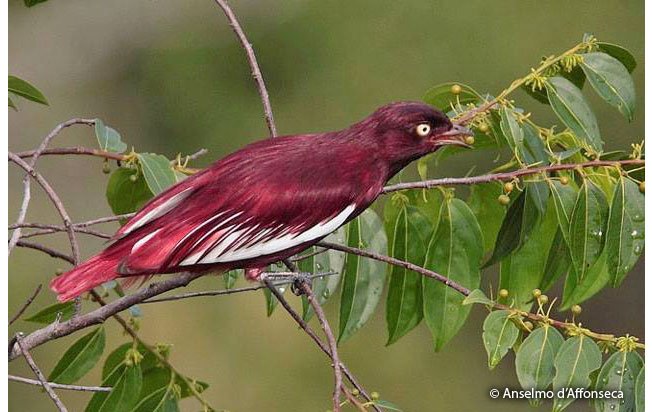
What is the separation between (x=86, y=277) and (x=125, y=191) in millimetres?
211

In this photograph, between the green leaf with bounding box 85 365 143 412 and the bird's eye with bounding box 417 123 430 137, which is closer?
the bird's eye with bounding box 417 123 430 137

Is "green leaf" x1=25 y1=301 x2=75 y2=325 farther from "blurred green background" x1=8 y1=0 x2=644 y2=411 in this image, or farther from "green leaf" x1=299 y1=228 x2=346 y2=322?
"blurred green background" x1=8 y1=0 x2=644 y2=411

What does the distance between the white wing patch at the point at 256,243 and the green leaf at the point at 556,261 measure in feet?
0.83

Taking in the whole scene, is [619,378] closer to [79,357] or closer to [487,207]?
[487,207]

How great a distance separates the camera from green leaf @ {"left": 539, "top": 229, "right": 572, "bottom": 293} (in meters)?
1.00

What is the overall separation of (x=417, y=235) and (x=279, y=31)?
178 cm

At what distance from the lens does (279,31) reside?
2693 mm

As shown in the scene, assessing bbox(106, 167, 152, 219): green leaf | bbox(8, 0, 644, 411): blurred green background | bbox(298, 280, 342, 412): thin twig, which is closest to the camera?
bbox(298, 280, 342, 412): thin twig

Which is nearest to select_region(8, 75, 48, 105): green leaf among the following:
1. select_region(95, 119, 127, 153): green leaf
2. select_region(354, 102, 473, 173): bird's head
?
select_region(95, 119, 127, 153): green leaf

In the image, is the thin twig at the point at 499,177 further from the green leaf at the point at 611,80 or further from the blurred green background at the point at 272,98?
the blurred green background at the point at 272,98

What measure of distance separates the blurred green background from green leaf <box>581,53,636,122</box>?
1141 mm

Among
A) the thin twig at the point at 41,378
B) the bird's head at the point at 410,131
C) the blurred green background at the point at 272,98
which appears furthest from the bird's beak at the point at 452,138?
the blurred green background at the point at 272,98

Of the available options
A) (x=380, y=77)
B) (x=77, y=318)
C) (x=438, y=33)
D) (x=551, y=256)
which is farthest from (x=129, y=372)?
(x=438, y=33)

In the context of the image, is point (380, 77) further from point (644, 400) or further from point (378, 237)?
point (644, 400)
